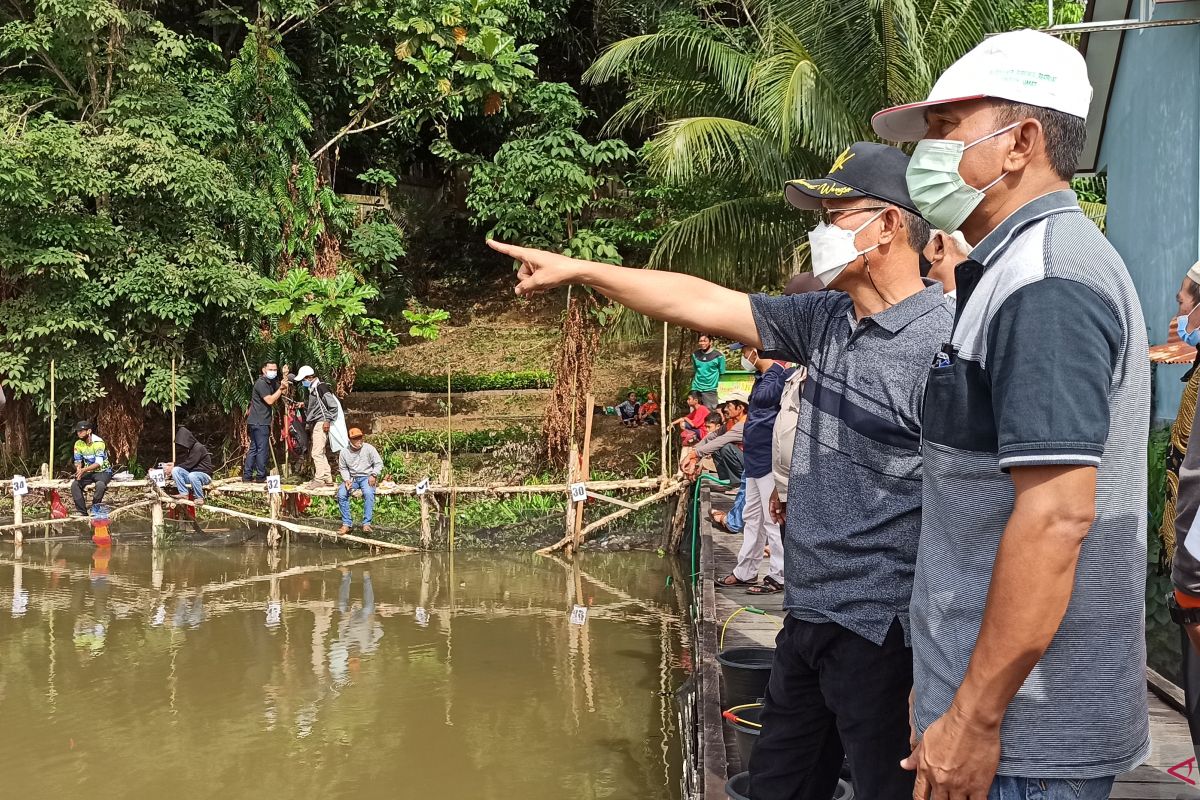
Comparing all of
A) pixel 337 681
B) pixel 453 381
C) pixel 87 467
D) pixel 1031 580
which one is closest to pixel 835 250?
pixel 1031 580

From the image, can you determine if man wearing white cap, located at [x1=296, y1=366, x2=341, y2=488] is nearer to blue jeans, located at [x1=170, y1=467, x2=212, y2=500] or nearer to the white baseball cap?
blue jeans, located at [x1=170, y1=467, x2=212, y2=500]

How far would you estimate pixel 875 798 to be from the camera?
227cm

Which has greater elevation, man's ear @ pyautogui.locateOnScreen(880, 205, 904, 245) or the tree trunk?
man's ear @ pyautogui.locateOnScreen(880, 205, 904, 245)

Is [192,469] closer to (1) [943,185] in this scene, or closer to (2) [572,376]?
(2) [572,376]

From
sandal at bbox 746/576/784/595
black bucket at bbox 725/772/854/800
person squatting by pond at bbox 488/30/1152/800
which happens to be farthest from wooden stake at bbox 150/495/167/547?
person squatting by pond at bbox 488/30/1152/800

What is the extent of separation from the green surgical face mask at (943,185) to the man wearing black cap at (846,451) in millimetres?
591

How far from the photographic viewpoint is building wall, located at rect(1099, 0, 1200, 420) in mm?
7898

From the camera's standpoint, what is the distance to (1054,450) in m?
1.47

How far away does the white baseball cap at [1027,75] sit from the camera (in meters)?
1.67

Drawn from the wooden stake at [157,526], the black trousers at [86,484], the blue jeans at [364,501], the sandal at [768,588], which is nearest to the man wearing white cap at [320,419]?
the blue jeans at [364,501]

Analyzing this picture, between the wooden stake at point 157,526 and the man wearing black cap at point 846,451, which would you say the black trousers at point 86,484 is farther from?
the man wearing black cap at point 846,451

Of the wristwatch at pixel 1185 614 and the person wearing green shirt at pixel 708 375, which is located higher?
the person wearing green shirt at pixel 708 375

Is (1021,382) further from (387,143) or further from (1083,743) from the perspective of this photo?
(387,143)

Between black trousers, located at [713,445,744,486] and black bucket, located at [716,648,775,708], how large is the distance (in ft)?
21.1
